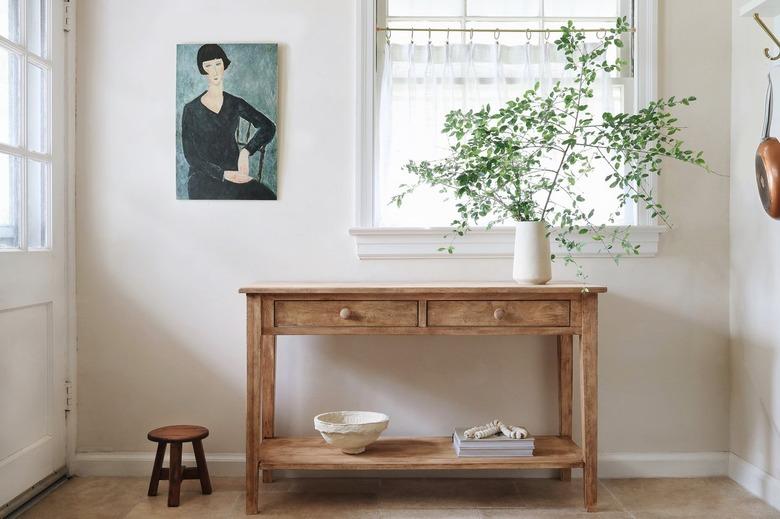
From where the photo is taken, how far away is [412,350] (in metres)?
3.07

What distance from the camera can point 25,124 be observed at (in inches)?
108

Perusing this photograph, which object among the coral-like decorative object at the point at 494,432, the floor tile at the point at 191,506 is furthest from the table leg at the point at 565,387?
the floor tile at the point at 191,506

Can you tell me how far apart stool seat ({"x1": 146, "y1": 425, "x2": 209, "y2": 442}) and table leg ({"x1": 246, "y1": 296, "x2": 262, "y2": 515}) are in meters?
0.28

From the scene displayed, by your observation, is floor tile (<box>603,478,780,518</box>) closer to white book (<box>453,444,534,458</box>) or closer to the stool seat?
white book (<box>453,444,534,458</box>)

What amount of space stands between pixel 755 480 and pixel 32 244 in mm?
3003

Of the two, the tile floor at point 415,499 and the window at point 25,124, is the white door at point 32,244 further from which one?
the tile floor at point 415,499

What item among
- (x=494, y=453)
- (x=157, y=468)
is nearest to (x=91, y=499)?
(x=157, y=468)

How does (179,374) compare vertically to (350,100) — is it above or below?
below

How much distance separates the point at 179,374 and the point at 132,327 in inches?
11.3

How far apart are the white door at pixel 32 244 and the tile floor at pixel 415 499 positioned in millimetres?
258

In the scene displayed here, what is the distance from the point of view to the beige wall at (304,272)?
10.0 ft

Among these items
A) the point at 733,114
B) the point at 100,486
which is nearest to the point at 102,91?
the point at 100,486

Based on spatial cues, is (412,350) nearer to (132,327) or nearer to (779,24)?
(132,327)

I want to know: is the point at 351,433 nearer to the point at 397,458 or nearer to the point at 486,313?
the point at 397,458
